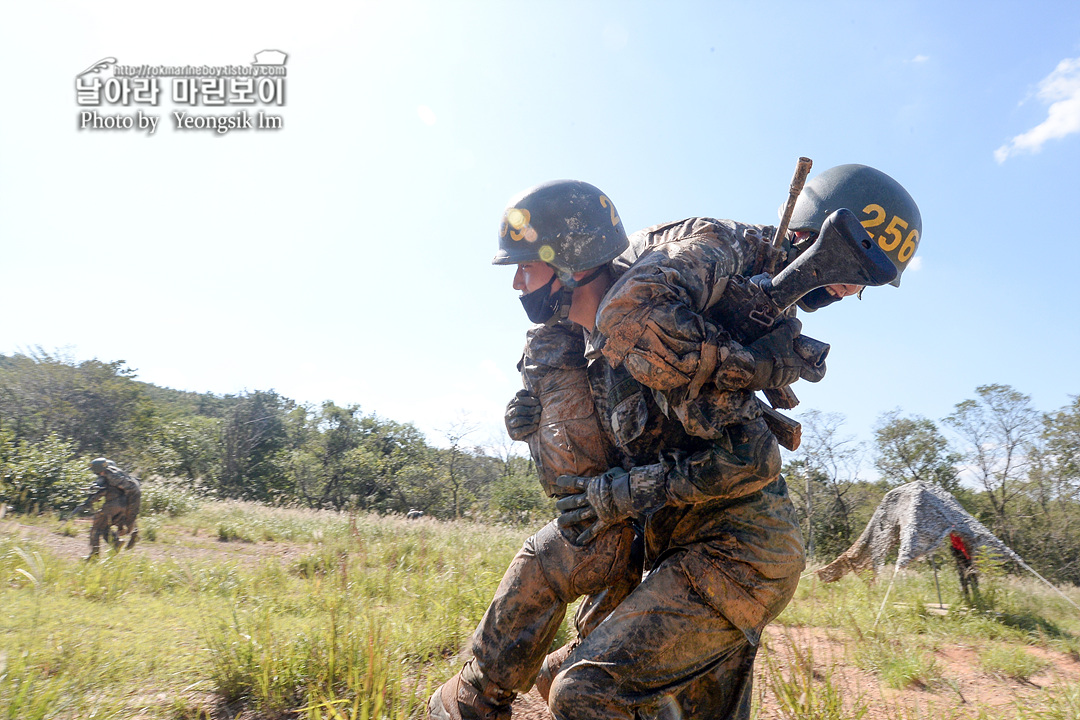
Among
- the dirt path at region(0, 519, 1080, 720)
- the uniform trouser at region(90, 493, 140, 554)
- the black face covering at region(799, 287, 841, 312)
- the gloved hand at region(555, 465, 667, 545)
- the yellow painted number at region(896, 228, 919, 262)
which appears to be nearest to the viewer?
the gloved hand at region(555, 465, 667, 545)

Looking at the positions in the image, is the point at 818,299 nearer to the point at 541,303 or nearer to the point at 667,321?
the point at 667,321

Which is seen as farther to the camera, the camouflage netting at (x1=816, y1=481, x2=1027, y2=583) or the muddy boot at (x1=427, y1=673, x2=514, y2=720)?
the camouflage netting at (x1=816, y1=481, x2=1027, y2=583)

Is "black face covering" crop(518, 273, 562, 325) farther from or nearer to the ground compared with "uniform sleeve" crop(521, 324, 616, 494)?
farther from the ground

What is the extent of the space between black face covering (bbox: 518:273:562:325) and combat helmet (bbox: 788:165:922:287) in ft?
→ 4.13

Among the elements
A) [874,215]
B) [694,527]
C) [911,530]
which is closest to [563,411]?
[694,527]

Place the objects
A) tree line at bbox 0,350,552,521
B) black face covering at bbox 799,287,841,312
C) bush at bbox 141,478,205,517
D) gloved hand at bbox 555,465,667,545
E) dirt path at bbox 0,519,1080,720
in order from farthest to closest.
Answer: tree line at bbox 0,350,552,521 < bush at bbox 141,478,205,517 < dirt path at bbox 0,519,1080,720 < black face covering at bbox 799,287,841,312 < gloved hand at bbox 555,465,667,545

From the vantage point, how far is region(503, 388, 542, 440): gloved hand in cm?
270

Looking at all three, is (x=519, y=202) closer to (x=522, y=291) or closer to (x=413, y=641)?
(x=522, y=291)

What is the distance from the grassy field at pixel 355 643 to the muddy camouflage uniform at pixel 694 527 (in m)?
0.91

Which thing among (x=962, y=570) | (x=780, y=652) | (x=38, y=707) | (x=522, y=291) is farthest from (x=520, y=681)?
(x=962, y=570)

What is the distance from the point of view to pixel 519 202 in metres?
2.69

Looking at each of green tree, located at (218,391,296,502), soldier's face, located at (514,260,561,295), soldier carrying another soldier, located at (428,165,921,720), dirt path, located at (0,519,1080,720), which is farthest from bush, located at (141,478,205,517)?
green tree, located at (218,391,296,502)

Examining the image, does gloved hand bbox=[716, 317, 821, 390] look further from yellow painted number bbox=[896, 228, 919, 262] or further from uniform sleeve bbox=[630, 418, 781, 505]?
yellow painted number bbox=[896, 228, 919, 262]

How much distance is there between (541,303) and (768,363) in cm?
113
